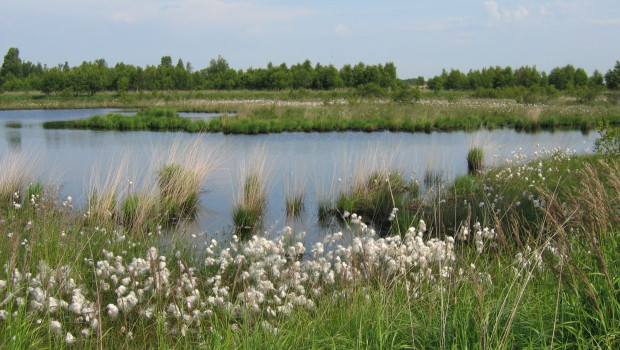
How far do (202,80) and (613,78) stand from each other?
46.9 m

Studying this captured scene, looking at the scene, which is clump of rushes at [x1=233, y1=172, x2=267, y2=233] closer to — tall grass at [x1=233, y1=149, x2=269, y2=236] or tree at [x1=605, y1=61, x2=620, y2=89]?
tall grass at [x1=233, y1=149, x2=269, y2=236]

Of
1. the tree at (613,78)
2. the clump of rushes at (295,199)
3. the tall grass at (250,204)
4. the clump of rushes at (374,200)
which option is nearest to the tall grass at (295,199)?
the clump of rushes at (295,199)

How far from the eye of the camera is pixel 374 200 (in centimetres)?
945

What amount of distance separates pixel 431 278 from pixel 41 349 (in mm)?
2711

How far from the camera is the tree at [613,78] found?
58.5 meters

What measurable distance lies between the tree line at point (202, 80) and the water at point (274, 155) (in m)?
32.3

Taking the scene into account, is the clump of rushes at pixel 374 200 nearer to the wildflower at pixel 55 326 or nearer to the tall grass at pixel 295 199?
the tall grass at pixel 295 199

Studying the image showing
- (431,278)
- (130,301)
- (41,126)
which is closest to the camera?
(130,301)

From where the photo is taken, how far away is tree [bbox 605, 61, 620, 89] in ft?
192

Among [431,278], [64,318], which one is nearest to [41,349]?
[64,318]

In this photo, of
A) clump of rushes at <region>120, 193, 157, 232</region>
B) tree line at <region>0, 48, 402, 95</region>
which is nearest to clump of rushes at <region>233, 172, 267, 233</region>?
clump of rushes at <region>120, 193, 157, 232</region>

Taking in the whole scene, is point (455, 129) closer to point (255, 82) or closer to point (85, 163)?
point (85, 163)

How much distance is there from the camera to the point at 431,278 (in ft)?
13.9

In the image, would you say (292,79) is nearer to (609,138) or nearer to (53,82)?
(53,82)
